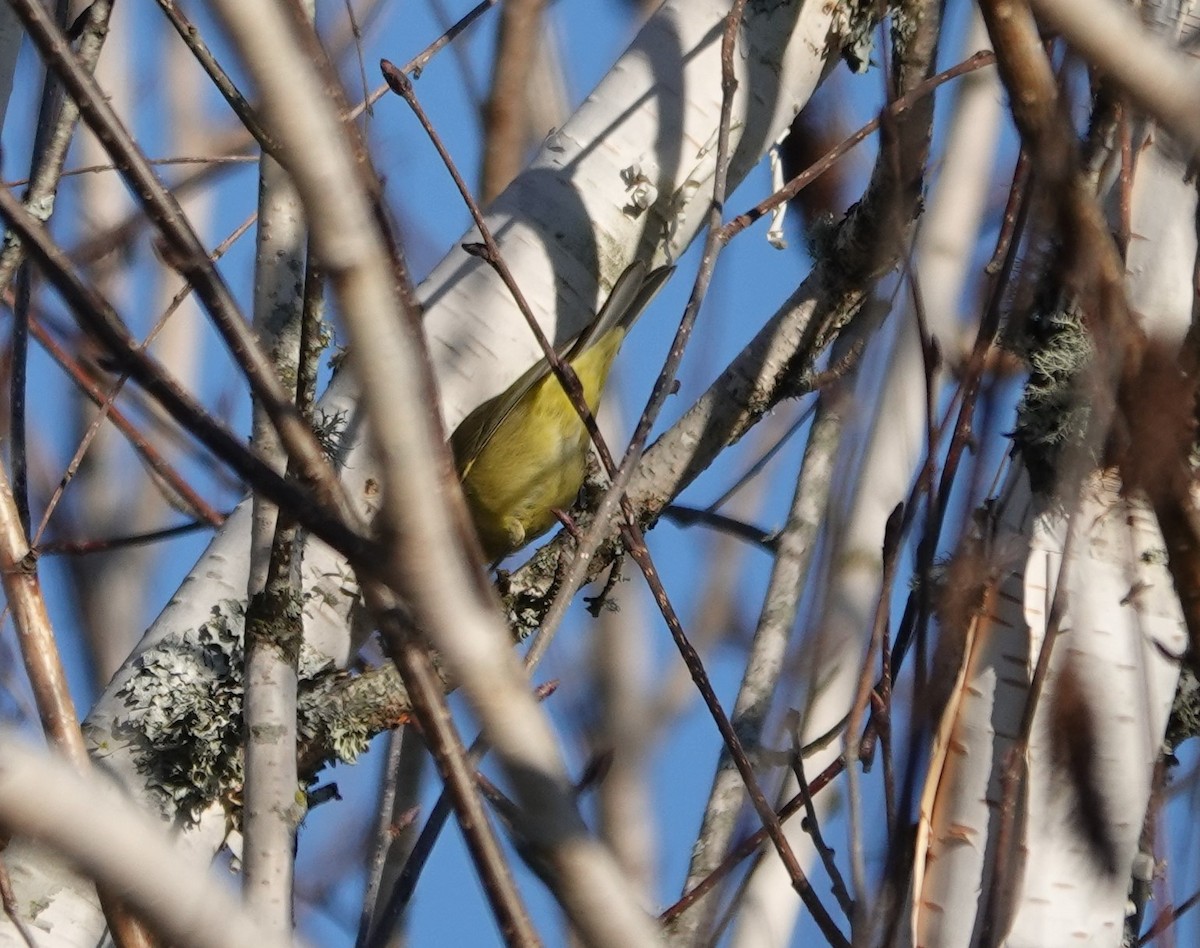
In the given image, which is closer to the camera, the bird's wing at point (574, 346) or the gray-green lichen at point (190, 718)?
the gray-green lichen at point (190, 718)

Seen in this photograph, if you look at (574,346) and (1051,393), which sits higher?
(574,346)

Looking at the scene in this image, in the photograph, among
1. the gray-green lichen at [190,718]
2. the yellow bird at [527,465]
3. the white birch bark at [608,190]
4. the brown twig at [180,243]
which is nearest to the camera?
the brown twig at [180,243]

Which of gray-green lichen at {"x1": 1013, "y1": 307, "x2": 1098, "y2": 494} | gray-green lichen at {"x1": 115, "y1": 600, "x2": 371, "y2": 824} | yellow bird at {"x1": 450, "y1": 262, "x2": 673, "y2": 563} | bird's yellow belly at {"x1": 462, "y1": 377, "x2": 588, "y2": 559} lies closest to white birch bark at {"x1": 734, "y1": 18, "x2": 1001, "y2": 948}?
gray-green lichen at {"x1": 1013, "y1": 307, "x2": 1098, "y2": 494}

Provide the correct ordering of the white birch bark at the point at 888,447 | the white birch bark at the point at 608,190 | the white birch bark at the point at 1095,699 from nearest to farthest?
the white birch bark at the point at 1095,699 → the white birch bark at the point at 888,447 → the white birch bark at the point at 608,190

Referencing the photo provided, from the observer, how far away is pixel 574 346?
306 cm

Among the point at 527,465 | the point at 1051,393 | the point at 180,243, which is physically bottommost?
the point at 180,243

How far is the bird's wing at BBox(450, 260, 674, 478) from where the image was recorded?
2562mm

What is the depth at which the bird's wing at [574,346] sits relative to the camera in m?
2.56

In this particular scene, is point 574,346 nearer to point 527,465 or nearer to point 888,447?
point 527,465

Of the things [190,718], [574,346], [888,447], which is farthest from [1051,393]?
[574,346]

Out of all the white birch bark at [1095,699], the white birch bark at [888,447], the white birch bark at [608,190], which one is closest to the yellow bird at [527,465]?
the white birch bark at [888,447]

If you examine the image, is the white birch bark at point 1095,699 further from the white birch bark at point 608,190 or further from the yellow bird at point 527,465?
the yellow bird at point 527,465

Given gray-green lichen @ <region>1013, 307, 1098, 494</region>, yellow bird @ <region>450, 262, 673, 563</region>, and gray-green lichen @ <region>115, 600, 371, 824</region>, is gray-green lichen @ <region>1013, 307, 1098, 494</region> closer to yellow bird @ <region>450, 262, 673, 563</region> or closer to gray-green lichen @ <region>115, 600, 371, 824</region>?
gray-green lichen @ <region>115, 600, 371, 824</region>

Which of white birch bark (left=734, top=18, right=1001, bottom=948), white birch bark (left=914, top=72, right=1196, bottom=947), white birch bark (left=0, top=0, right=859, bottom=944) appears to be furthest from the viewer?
white birch bark (left=0, top=0, right=859, bottom=944)
